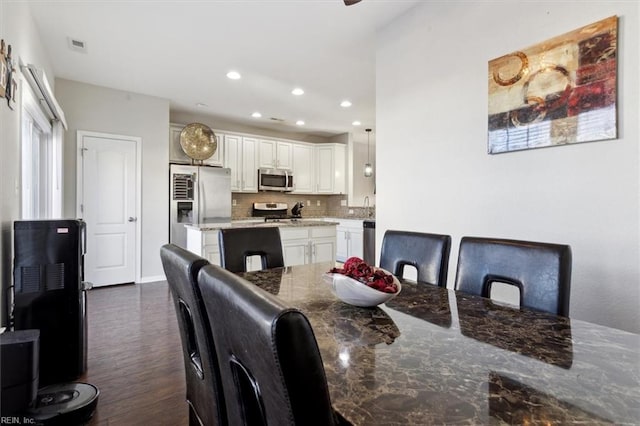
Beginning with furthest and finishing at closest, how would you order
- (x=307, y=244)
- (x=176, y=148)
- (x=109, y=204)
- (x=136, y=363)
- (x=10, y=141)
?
(x=176, y=148)
(x=109, y=204)
(x=307, y=244)
(x=136, y=363)
(x=10, y=141)

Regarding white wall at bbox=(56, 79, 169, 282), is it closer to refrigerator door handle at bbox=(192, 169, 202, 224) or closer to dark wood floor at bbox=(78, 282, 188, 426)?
refrigerator door handle at bbox=(192, 169, 202, 224)

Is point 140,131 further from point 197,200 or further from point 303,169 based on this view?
point 303,169

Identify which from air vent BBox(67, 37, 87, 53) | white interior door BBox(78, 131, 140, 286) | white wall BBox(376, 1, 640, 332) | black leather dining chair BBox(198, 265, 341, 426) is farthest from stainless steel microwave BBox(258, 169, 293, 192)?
black leather dining chair BBox(198, 265, 341, 426)

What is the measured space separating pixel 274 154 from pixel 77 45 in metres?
3.54

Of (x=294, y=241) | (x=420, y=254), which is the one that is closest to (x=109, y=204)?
(x=294, y=241)

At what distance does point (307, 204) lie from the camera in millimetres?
7320

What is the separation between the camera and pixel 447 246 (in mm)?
1661

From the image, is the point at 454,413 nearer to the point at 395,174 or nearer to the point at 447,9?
the point at 395,174

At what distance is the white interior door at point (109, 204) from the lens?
4.34 metres

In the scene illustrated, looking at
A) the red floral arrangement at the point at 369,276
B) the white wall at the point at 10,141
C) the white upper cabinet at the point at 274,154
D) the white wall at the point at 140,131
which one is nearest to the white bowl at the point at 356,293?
the red floral arrangement at the point at 369,276

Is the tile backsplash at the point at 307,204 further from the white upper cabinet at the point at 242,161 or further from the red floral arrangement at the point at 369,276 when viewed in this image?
the red floral arrangement at the point at 369,276

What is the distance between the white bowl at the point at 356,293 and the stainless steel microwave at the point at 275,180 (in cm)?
522

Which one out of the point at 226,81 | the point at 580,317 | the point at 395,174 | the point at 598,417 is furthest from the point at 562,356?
the point at 226,81

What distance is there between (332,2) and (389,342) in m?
2.58
